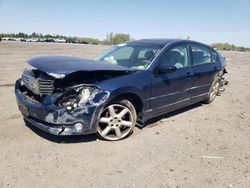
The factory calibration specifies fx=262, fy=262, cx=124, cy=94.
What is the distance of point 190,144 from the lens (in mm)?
4387

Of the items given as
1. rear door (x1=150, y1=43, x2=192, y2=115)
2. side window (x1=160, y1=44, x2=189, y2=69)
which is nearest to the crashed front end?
rear door (x1=150, y1=43, x2=192, y2=115)

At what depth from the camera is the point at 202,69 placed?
6090 mm

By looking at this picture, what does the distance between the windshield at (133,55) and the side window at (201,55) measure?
1.20 m

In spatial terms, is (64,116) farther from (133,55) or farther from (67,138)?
(133,55)

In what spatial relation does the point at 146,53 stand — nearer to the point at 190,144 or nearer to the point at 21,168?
the point at 190,144

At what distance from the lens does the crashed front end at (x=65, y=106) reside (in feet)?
12.5

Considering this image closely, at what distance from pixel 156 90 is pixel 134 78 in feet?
1.88

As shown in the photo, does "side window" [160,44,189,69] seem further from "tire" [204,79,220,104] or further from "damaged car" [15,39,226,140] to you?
"tire" [204,79,220,104]

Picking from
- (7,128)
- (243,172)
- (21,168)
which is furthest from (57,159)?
(243,172)

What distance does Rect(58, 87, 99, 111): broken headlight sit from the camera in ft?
12.6

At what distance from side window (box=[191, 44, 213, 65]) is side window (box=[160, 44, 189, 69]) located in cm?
35

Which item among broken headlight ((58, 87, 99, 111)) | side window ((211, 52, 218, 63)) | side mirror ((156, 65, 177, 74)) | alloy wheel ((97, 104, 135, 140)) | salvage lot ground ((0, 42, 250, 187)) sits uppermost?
side window ((211, 52, 218, 63))

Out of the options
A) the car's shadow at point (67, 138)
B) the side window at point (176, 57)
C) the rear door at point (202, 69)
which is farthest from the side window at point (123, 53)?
the car's shadow at point (67, 138)

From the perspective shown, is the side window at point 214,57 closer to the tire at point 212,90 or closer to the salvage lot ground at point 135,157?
the tire at point 212,90
